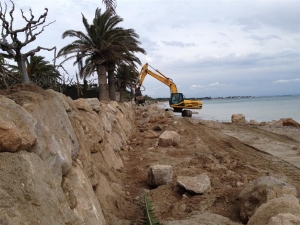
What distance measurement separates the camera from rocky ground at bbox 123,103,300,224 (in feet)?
16.3

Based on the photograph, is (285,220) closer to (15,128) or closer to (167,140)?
(15,128)

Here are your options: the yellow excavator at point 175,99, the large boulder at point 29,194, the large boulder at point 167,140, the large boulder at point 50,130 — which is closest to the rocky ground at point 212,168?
the large boulder at point 167,140

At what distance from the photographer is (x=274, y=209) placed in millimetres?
Answer: 3465

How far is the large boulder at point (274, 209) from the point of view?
133 inches

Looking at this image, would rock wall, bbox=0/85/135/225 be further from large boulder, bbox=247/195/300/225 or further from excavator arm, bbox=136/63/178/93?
excavator arm, bbox=136/63/178/93

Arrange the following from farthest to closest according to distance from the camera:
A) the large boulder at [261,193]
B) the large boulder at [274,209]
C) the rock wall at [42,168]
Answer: the large boulder at [261,193], the large boulder at [274,209], the rock wall at [42,168]

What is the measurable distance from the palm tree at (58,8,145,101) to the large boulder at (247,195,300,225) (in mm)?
14951

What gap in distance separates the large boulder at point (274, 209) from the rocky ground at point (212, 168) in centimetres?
78

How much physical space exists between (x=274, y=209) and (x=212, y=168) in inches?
144

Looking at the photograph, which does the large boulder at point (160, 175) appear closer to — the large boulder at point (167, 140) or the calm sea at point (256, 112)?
the large boulder at point (167, 140)

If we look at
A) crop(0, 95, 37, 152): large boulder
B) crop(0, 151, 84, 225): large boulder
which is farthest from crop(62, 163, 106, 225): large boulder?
crop(0, 95, 37, 152): large boulder

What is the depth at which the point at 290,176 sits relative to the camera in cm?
742

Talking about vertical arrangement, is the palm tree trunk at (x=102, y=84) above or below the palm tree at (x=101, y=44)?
below

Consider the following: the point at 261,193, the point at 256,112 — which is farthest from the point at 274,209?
the point at 256,112
